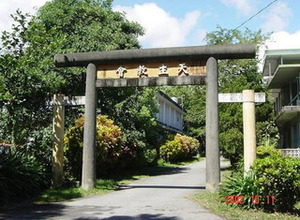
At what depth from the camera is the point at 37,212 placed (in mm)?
8680

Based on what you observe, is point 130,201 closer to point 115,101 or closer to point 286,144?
point 115,101

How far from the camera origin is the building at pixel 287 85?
68.2ft

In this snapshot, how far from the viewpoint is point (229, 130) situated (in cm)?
2114

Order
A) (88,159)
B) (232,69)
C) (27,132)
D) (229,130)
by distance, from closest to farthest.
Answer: (88,159) → (27,132) → (229,130) → (232,69)

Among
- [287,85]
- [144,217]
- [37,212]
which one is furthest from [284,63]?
[37,212]

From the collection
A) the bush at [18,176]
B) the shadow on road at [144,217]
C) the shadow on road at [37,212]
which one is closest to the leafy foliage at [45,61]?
the bush at [18,176]

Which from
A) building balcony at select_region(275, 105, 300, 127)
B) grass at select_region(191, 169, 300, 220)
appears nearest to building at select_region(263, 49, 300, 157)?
building balcony at select_region(275, 105, 300, 127)

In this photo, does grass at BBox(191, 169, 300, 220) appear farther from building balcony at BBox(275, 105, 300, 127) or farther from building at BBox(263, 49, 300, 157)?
building balcony at BBox(275, 105, 300, 127)

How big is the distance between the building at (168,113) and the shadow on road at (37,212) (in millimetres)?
24744

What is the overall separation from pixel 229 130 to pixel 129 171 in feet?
21.5

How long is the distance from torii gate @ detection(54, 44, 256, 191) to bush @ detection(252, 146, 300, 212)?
2.64 m

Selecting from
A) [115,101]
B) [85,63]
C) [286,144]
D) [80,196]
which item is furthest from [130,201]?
[286,144]

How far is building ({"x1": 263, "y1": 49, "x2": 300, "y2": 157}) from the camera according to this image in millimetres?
20781

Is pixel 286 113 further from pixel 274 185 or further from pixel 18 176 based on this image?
pixel 18 176
